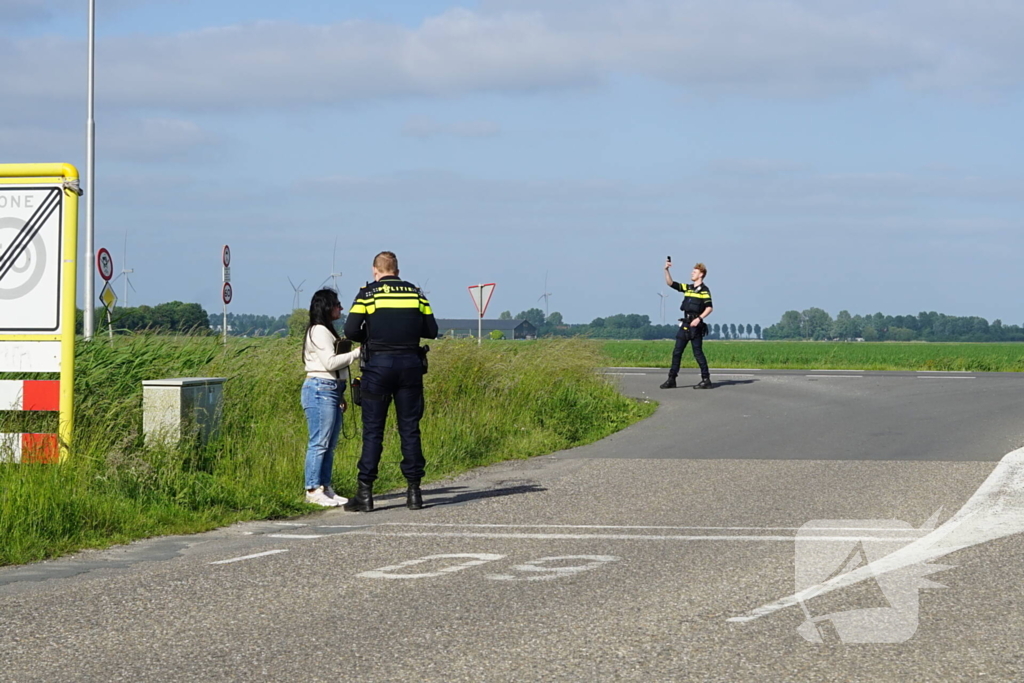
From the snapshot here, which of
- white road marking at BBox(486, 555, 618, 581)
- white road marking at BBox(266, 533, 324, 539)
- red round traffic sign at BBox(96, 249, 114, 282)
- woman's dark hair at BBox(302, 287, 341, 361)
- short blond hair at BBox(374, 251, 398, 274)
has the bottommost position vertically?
white road marking at BBox(266, 533, 324, 539)

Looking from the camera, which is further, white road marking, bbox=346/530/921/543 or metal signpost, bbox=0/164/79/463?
metal signpost, bbox=0/164/79/463

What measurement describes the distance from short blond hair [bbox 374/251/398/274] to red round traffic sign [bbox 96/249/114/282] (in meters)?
26.2

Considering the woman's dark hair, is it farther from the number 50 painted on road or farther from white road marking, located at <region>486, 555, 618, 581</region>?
white road marking, located at <region>486, 555, 618, 581</region>

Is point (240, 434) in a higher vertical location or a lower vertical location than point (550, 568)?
higher

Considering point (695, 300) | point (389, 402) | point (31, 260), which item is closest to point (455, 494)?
point (389, 402)

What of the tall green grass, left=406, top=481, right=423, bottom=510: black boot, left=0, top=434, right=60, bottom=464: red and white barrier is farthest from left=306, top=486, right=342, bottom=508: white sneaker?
left=0, top=434, right=60, bottom=464: red and white barrier

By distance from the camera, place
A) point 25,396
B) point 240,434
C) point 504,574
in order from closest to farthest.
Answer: point 504,574 → point 25,396 → point 240,434

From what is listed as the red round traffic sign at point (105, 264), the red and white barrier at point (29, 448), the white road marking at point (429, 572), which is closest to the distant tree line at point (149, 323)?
the red and white barrier at point (29, 448)

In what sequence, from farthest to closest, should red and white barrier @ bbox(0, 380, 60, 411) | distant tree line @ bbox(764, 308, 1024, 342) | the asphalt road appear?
1. distant tree line @ bbox(764, 308, 1024, 342)
2. red and white barrier @ bbox(0, 380, 60, 411)
3. the asphalt road

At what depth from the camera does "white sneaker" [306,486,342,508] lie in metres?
10.0

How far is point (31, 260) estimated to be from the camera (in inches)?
418

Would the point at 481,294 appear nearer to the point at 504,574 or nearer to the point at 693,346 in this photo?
the point at 693,346

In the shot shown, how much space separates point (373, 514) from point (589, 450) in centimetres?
494

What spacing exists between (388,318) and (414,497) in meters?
1.51
